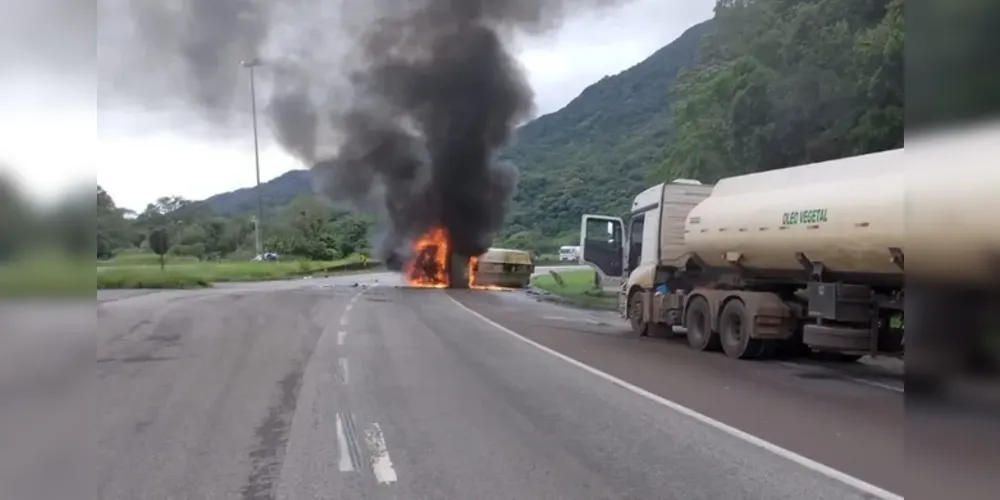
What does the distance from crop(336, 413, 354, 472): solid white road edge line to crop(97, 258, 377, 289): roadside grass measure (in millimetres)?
15951

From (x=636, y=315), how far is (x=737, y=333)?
359cm

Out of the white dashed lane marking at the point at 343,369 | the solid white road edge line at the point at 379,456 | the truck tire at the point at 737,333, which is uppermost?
the truck tire at the point at 737,333

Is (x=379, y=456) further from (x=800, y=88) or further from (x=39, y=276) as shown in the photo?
(x=800, y=88)

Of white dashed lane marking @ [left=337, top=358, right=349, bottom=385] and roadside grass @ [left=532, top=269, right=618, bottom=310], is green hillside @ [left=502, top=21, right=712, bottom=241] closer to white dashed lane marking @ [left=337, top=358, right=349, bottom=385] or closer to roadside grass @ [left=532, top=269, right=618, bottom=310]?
roadside grass @ [left=532, top=269, right=618, bottom=310]

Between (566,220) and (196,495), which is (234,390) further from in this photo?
(566,220)

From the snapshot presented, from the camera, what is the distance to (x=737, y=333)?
12.9m

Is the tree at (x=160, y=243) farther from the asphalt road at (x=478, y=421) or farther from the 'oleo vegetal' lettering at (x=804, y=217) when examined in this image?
the 'oleo vegetal' lettering at (x=804, y=217)

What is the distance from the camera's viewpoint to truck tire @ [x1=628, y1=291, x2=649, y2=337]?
1620cm

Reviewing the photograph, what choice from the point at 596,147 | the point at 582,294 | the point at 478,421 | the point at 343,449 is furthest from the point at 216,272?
the point at 596,147

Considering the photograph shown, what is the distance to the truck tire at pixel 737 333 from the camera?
41.0 ft

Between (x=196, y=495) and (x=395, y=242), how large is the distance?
106ft

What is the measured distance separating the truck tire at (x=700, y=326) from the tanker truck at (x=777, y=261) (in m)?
0.02

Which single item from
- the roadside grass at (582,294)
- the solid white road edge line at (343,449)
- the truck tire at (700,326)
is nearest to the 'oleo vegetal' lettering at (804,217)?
the truck tire at (700,326)

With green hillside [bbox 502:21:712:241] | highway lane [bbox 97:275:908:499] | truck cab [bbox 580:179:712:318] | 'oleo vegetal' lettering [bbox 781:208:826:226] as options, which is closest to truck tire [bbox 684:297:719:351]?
truck cab [bbox 580:179:712:318]
